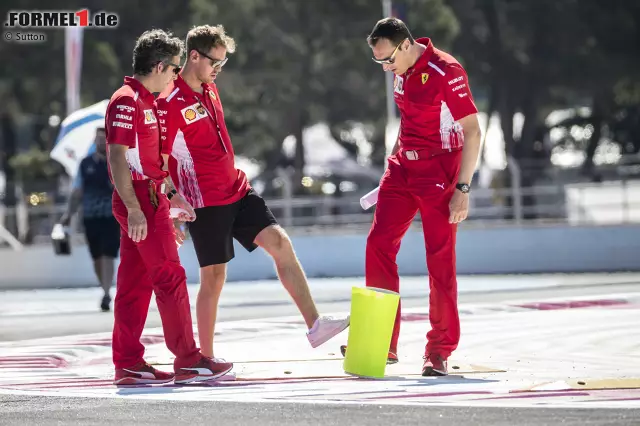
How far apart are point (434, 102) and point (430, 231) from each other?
710 millimetres

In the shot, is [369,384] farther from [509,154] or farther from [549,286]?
[509,154]

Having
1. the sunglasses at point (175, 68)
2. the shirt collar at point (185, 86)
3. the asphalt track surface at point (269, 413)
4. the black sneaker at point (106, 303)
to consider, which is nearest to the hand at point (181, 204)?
the shirt collar at point (185, 86)

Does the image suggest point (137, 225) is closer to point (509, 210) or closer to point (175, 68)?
point (175, 68)

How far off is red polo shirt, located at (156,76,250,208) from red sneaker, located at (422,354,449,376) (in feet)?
4.69

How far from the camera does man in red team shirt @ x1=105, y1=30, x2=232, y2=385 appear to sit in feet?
26.9

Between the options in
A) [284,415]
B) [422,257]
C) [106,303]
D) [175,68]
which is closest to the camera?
[284,415]

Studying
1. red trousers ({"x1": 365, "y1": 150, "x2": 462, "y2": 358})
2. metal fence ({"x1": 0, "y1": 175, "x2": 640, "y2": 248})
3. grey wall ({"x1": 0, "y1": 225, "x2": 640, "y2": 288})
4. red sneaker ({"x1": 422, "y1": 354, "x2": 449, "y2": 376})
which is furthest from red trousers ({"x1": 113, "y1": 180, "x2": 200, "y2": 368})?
metal fence ({"x1": 0, "y1": 175, "x2": 640, "y2": 248})

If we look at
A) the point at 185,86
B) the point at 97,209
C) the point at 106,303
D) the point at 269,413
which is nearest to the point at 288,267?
the point at 185,86

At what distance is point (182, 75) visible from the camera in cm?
870

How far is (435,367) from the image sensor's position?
8352 mm

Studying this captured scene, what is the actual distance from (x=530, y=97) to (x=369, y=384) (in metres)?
34.4

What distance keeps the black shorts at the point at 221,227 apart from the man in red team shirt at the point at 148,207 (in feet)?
0.54

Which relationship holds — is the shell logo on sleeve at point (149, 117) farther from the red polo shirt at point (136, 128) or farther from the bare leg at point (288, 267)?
the bare leg at point (288, 267)

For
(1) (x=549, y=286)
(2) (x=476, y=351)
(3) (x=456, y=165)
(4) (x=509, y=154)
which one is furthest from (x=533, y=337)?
(4) (x=509, y=154)
